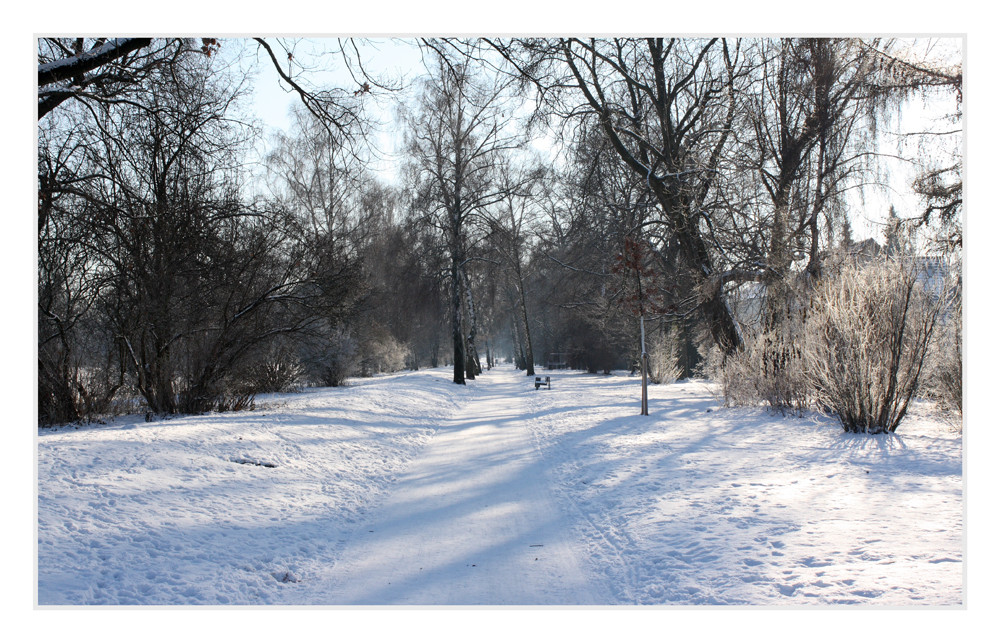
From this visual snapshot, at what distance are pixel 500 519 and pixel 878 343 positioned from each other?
19.6ft

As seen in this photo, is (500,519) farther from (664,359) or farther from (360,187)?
(664,359)

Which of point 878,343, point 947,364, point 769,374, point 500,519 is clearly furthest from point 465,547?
point 769,374

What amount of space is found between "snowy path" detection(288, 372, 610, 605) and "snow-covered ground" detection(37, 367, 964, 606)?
0.06 feet

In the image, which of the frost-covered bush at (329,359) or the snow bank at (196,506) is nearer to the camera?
the snow bank at (196,506)

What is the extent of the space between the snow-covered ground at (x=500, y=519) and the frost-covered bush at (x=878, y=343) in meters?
0.45

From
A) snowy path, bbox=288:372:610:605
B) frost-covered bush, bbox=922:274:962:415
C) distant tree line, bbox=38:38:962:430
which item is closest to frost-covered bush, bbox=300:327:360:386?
distant tree line, bbox=38:38:962:430

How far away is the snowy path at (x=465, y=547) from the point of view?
3.20 metres

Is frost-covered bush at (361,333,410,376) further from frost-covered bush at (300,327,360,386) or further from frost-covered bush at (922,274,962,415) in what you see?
frost-covered bush at (922,274,962,415)

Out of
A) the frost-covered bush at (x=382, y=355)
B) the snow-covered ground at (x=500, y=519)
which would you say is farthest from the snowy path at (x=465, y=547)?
the frost-covered bush at (x=382, y=355)

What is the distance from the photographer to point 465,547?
12.8ft

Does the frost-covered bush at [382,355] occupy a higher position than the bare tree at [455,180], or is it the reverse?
the bare tree at [455,180]

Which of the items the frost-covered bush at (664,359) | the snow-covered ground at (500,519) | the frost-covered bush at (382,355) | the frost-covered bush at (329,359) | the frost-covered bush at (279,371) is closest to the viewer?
the snow-covered ground at (500,519)

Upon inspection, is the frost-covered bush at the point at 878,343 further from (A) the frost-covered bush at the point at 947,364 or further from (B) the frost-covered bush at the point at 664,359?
(B) the frost-covered bush at the point at 664,359

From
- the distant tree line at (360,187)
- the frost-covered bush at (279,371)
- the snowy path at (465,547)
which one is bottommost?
the snowy path at (465,547)
